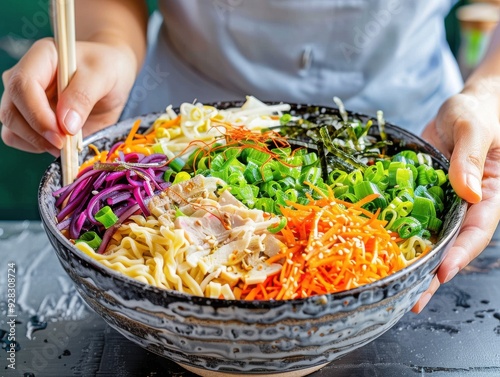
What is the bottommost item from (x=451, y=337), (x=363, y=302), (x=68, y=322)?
(x=68, y=322)

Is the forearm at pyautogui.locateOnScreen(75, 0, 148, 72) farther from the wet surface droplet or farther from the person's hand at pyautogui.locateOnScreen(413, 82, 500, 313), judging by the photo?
the person's hand at pyautogui.locateOnScreen(413, 82, 500, 313)

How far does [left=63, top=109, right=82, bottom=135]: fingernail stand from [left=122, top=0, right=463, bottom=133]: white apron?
0.71 meters

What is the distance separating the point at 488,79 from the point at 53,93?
4.00ft

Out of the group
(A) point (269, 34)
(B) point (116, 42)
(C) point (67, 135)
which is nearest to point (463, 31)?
(A) point (269, 34)

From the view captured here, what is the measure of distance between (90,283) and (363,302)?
18.1 inches

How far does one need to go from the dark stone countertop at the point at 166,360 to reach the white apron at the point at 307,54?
72cm

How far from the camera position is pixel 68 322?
1.44 meters

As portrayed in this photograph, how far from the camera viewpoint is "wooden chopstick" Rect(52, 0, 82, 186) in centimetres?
124

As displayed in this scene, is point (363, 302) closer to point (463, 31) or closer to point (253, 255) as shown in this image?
point (253, 255)

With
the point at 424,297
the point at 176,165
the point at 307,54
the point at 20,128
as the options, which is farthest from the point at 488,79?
the point at 20,128

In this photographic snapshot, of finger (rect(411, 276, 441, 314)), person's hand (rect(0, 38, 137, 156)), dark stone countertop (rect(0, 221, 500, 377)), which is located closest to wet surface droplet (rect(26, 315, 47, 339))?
dark stone countertop (rect(0, 221, 500, 377))

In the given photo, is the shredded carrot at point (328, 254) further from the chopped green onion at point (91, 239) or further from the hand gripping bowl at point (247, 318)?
the chopped green onion at point (91, 239)

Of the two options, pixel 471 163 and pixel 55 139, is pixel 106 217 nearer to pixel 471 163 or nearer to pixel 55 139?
pixel 55 139

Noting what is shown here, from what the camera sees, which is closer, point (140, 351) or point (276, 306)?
point (276, 306)
